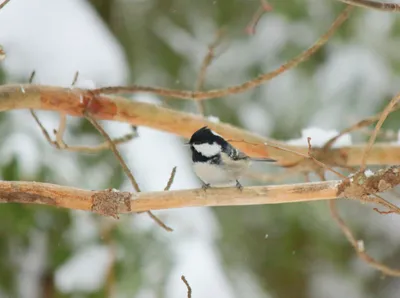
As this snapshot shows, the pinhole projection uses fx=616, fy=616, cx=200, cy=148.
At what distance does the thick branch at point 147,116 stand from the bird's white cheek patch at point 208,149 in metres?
0.23

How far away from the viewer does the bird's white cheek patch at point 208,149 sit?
1.87m

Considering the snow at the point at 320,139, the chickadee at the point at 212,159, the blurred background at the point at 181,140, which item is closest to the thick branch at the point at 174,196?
the chickadee at the point at 212,159

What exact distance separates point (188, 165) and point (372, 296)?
8.65ft

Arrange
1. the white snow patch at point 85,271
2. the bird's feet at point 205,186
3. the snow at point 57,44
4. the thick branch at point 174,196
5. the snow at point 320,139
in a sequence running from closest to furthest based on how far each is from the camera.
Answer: the thick branch at point 174,196
the bird's feet at point 205,186
the snow at point 320,139
the snow at point 57,44
the white snow patch at point 85,271

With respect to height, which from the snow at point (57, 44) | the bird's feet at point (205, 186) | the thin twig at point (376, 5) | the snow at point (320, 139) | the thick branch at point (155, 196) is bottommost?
the thick branch at point (155, 196)

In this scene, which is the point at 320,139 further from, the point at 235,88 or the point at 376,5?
the point at 376,5

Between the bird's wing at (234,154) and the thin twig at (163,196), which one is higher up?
the bird's wing at (234,154)

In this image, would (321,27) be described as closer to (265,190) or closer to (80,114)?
(80,114)

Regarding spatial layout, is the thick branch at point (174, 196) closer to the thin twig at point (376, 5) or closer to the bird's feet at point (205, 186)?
the bird's feet at point (205, 186)

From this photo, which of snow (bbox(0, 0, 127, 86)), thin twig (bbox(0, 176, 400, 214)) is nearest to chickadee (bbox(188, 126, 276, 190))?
thin twig (bbox(0, 176, 400, 214))

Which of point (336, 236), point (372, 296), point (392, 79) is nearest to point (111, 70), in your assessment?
point (392, 79)

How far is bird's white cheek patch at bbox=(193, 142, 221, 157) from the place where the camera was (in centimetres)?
187

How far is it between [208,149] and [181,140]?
1827 millimetres

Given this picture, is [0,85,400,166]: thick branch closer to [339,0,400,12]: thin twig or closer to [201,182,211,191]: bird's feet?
[201,182,211,191]: bird's feet
